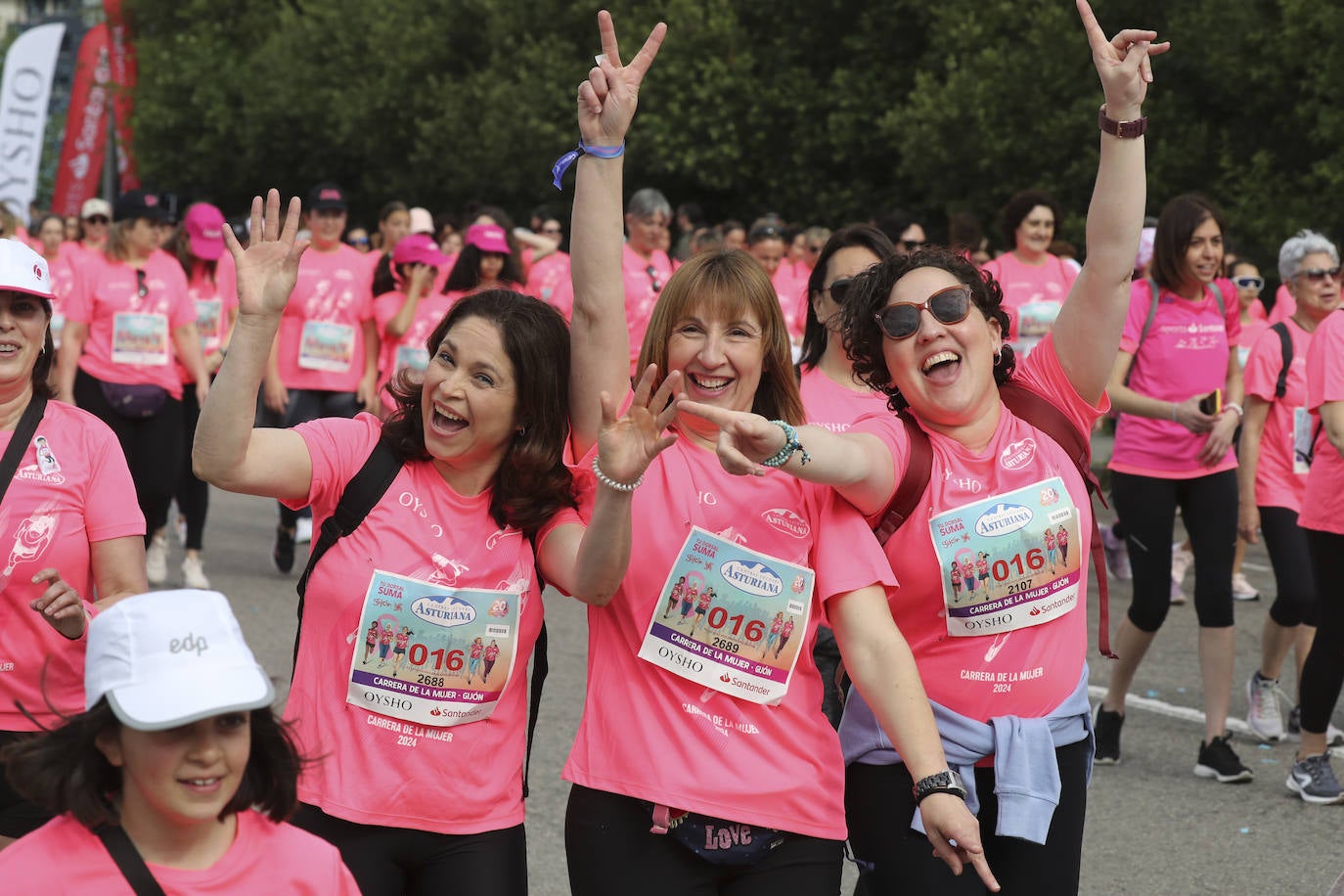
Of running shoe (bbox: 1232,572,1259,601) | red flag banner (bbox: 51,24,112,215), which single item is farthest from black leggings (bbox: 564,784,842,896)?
red flag banner (bbox: 51,24,112,215)

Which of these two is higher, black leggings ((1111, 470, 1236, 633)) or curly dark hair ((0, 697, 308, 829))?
curly dark hair ((0, 697, 308, 829))

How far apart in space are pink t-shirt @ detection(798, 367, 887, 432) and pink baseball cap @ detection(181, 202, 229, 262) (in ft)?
20.2

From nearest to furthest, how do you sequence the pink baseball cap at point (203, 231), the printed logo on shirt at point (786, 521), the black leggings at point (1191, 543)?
1. the printed logo on shirt at point (786, 521)
2. the black leggings at point (1191, 543)
3. the pink baseball cap at point (203, 231)

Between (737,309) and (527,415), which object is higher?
(737,309)

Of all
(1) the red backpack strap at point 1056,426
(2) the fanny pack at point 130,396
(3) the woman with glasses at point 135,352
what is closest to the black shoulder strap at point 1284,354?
(1) the red backpack strap at point 1056,426

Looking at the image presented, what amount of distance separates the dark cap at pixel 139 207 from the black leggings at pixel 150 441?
35.5 inches

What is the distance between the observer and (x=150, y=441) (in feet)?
29.9

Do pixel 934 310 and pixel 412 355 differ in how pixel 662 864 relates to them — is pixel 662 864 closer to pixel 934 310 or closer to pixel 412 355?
pixel 934 310

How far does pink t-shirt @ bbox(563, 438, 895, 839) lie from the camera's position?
3094mm

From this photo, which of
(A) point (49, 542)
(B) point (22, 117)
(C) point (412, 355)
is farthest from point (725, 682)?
(B) point (22, 117)

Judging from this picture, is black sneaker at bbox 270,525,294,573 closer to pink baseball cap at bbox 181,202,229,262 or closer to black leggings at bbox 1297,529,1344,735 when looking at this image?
pink baseball cap at bbox 181,202,229,262

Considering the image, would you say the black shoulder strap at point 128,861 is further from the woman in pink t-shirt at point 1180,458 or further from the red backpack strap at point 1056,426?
the woman in pink t-shirt at point 1180,458

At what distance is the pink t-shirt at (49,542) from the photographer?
353 centimetres

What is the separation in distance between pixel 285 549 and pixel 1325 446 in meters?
6.28
